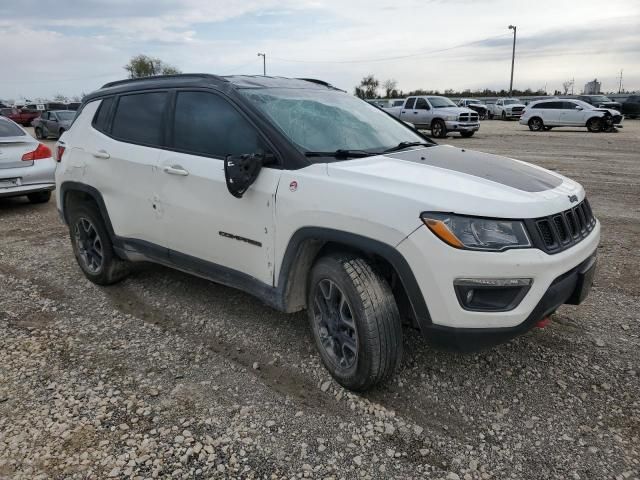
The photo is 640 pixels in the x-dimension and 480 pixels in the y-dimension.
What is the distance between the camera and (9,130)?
813 cm

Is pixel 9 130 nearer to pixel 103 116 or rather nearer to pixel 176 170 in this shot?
pixel 103 116

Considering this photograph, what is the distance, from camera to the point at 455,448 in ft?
8.32

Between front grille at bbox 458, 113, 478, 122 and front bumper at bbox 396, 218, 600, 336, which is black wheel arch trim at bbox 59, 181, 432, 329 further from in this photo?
front grille at bbox 458, 113, 478, 122

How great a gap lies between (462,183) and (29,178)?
745 cm

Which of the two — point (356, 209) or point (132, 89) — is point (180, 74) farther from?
point (356, 209)

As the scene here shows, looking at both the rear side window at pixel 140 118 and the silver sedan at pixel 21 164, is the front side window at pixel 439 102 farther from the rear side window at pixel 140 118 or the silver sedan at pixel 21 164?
the rear side window at pixel 140 118

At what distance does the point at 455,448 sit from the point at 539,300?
0.84 metres

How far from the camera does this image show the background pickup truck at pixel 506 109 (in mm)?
34031

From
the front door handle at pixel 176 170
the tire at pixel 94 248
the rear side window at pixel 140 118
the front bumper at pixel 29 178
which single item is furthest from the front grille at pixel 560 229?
the front bumper at pixel 29 178

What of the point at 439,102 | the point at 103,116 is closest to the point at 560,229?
the point at 103,116

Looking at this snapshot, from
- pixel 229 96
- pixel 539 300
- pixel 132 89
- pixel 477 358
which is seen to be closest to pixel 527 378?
pixel 477 358

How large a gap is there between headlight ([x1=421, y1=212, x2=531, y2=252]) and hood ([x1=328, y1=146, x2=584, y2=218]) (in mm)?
38

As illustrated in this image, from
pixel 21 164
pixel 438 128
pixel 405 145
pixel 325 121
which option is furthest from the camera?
pixel 438 128

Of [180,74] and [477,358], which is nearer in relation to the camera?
[477,358]
